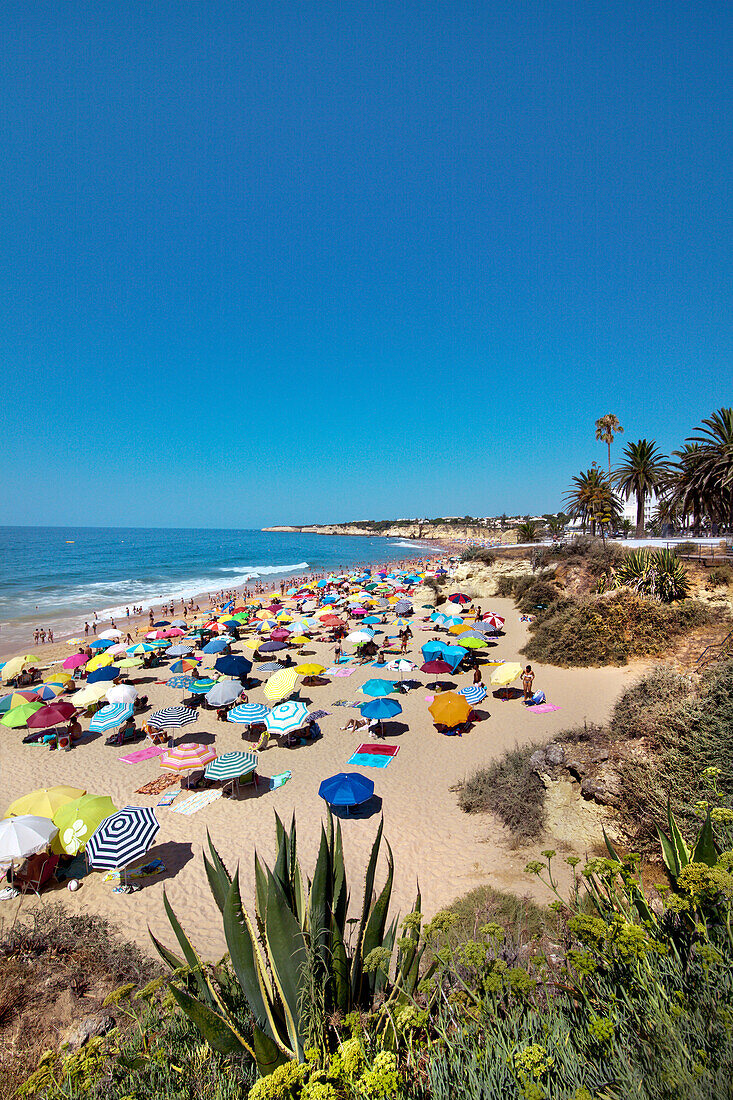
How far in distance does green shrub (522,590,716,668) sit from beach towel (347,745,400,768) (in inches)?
348

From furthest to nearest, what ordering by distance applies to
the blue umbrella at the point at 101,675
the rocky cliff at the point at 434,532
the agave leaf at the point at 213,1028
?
the rocky cliff at the point at 434,532 < the blue umbrella at the point at 101,675 < the agave leaf at the point at 213,1028

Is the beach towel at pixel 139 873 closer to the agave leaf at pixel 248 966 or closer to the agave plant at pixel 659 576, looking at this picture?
the agave leaf at pixel 248 966

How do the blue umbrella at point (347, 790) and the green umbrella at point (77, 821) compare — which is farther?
the blue umbrella at point (347, 790)

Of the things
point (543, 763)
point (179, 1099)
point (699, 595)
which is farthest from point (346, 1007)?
point (699, 595)

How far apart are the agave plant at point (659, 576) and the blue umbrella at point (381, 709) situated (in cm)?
1156

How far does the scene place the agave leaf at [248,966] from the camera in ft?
9.59

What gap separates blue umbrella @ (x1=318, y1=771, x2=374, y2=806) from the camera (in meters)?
9.24

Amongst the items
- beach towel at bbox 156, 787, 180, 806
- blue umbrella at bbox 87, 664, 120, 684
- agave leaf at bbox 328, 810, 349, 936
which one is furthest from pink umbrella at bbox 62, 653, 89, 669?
agave leaf at bbox 328, 810, 349, 936

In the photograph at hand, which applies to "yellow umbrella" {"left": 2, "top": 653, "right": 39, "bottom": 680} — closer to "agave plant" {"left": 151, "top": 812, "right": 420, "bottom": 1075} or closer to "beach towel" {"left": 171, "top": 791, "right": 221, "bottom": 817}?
"beach towel" {"left": 171, "top": 791, "right": 221, "bottom": 817}

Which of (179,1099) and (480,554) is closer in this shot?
(179,1099)

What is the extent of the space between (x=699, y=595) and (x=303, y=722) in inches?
624

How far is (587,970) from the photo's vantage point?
2.35 meters

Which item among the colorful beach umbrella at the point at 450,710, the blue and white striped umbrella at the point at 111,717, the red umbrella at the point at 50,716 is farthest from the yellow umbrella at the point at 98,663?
the colorful beach umbrella at the point at 450,710

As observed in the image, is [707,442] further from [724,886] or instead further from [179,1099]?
[179,1099]
